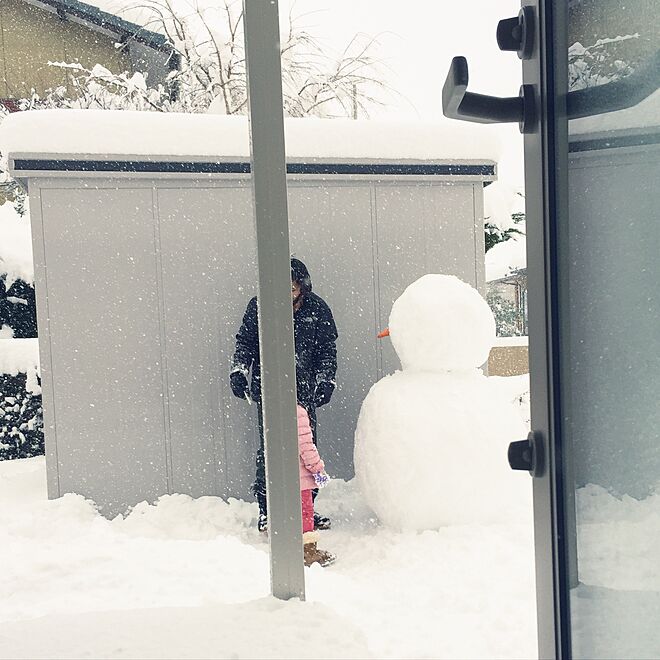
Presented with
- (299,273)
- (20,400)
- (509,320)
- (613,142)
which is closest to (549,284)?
(613,142)

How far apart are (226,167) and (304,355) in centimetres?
115

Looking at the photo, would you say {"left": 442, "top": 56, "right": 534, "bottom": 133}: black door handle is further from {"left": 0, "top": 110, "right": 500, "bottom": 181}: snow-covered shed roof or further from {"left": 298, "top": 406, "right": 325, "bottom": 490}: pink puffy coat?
{"left": 0, "top": 110, "right": 500, "bottom": 181}: snow-covered shed roof

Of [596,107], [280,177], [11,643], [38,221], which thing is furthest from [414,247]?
[596,107]

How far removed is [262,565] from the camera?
108 inches

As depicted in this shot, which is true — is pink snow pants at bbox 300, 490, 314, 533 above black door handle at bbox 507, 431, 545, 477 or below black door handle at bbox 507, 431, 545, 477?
below

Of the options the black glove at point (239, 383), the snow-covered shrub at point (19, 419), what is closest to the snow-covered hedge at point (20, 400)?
the snow-covered shrub at point (19, 419)

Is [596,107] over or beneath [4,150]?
beneath

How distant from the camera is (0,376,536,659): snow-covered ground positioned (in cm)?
179

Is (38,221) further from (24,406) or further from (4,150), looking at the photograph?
(24,406)

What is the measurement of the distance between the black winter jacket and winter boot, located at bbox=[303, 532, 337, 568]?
26.9 inches

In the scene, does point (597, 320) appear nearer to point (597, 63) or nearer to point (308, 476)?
point (597, 63)

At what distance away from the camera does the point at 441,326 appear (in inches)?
139

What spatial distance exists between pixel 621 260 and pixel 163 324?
3.33 m

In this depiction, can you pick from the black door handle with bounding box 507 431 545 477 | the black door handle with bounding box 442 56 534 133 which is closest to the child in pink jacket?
the black door handle with bounding box 507 431 545 477
